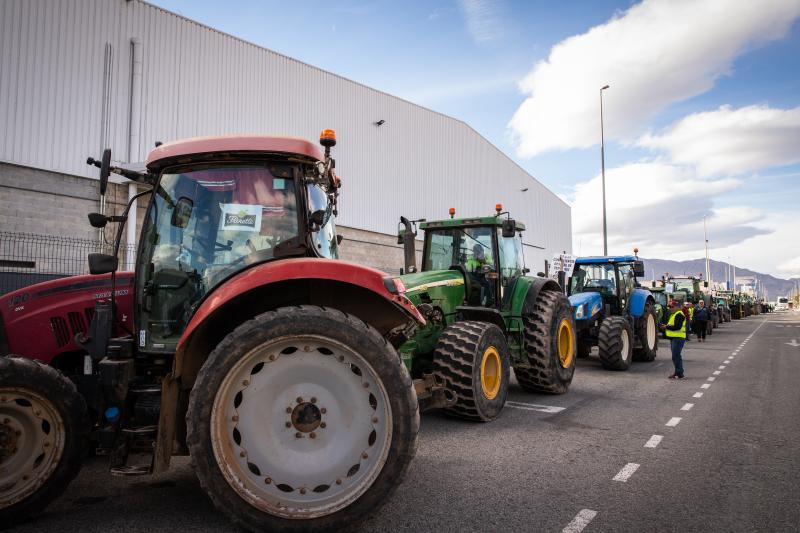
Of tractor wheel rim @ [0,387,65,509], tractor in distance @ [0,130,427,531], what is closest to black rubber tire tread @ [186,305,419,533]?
tractor in distance @ [0,130,427,531]

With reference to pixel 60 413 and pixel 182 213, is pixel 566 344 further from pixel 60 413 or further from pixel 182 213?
pixel 60 413

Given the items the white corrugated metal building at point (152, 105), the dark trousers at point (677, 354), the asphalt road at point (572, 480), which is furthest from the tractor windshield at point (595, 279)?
the white corrugated metal building at point (152, 105)

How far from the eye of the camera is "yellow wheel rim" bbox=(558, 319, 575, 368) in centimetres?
809

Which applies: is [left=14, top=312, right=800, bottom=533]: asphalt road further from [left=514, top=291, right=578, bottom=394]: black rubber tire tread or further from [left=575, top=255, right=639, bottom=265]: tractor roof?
[left=575, top=255, right=639, bottom=265]: tractor roof

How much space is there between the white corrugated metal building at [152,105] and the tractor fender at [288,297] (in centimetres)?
1252

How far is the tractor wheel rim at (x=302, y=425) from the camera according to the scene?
2.76 meters

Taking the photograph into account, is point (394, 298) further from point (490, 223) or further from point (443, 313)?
point (490, 223)

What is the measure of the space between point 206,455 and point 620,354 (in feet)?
31.7

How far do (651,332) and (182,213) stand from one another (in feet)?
40.3

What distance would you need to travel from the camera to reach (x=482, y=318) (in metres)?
7.06

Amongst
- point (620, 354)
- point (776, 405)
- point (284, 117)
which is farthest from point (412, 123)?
point (776, 405)

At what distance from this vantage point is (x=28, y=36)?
12.8 m

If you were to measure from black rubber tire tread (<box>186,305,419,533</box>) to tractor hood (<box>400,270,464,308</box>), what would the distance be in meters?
3.40

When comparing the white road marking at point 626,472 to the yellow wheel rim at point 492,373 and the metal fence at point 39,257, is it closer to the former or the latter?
the yellow wheel rim at point 492,373
